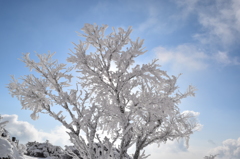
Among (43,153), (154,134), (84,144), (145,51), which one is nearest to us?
(84,144)

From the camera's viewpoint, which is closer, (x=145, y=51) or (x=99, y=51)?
(x=145, y=51)

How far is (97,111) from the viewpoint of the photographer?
17.1 ft

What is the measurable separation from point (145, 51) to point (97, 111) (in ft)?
8.22

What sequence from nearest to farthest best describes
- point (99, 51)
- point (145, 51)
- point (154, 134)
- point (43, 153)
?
point (145, 51), point (99, 51), point (154, 134), point (43, 153)

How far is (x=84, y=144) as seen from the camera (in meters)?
5.10

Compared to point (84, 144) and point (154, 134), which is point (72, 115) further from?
point (154, 134)

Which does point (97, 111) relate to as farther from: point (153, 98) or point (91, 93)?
point (153, 98)

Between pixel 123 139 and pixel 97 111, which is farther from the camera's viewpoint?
pixel 123 139

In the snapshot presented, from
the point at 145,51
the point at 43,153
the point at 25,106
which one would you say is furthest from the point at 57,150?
the point at 145,51

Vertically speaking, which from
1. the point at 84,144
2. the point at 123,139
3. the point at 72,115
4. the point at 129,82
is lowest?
the point at 84,144

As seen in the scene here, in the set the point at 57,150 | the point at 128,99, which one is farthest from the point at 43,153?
the point at 128,99

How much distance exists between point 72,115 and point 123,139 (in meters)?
1.91

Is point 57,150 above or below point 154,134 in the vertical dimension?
below

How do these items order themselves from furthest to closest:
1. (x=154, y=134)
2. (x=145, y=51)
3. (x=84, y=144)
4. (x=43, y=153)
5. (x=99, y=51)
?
(x=43, y=153)
(x=154, y=134)
(x=99, y=51)
(x=145, y=51)
(x=84, y=144)
